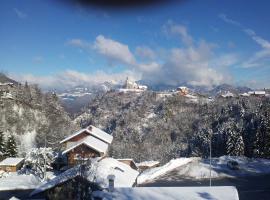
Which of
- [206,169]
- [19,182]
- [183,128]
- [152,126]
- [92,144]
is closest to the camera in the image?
[19,182]

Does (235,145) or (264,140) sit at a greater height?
(264,140)

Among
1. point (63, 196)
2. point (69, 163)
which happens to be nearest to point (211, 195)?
point (63, 196)

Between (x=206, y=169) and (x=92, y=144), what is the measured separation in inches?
376

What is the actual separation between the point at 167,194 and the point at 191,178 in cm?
1633

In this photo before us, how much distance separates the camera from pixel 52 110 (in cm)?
8438

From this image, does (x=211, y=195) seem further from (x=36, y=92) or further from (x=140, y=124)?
(x=140, y=124)

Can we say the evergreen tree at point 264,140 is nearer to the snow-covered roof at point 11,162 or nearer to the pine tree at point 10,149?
the snow-covered roof at point 11,162

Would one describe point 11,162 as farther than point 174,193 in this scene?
Yes

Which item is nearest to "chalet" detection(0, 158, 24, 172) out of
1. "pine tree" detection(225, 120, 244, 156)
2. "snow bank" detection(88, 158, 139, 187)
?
"snow bank" detection(88, 158, 139, 187)

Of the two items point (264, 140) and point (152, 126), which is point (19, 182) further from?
point (152, 126)

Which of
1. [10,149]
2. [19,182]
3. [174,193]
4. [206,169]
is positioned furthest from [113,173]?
[10,149]

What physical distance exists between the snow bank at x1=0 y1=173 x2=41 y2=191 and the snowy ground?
737 cm

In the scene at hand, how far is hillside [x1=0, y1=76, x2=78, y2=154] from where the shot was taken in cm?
6764

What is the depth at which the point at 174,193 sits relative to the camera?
16.6 meters
